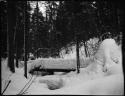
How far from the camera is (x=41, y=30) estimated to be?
30172mm

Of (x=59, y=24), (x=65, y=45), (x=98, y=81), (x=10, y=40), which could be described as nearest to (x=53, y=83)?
(x=10, y=40)

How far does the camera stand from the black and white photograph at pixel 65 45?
638cm

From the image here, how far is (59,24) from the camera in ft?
89.8

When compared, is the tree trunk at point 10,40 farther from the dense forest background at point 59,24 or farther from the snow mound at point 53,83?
the snow mound at point 53,83

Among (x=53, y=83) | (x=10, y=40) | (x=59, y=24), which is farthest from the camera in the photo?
(x=59, y=24)

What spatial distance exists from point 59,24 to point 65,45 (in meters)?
3.74

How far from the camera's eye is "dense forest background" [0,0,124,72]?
12.6m

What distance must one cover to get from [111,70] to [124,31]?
418cm

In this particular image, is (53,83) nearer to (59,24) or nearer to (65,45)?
(59,24)

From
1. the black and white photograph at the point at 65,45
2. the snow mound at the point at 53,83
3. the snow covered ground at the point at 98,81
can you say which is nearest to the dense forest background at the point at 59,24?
the black and white photograph at the point at 65,45

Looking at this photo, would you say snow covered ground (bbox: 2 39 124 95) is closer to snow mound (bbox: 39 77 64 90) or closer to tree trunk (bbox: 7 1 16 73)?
snow mound (bbox: 39 77 64 90)

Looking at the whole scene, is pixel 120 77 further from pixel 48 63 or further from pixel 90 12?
pixel 48 63

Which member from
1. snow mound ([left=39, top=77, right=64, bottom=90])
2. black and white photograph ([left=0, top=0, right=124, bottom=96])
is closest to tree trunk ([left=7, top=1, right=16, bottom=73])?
black and white photograph ([left=0, top=0, right=124, bottom=96])

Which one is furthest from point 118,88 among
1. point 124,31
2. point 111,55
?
point 111,55
